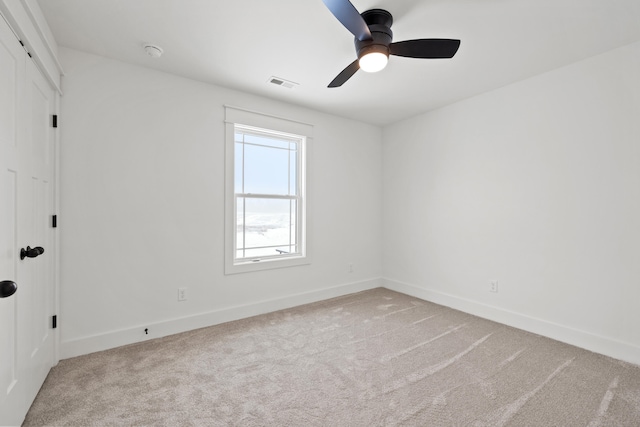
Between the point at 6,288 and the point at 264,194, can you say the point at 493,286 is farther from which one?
the point at 6,288

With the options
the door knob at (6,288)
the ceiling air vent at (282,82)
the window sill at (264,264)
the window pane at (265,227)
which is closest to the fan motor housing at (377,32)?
the ceiling air vent at (282,82)

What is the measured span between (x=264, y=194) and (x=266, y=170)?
1.01 feet

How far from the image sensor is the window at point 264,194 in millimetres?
3229

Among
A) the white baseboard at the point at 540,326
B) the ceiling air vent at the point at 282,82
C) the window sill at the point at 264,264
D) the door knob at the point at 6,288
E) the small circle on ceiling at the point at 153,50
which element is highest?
the ceiling air vent at the point at 282,82

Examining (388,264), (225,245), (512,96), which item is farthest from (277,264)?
(512,96)

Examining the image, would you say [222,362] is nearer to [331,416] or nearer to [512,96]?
[331,416]

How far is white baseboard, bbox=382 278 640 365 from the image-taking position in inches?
93.0

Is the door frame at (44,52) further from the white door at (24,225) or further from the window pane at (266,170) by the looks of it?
the window pane at (266,170)

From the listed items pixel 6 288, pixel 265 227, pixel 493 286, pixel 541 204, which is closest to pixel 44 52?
pixel 6 288

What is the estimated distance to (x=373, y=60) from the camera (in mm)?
2006

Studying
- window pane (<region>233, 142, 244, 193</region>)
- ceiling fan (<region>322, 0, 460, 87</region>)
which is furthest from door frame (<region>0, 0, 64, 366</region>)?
ceiling fan (<region>322, 0, 460, 87</region>)

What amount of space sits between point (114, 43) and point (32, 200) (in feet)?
4.58

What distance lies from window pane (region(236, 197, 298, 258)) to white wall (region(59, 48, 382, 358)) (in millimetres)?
289

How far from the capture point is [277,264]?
353 centimetres
